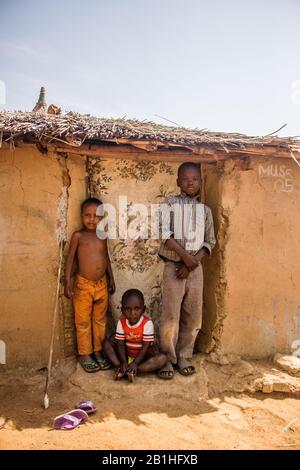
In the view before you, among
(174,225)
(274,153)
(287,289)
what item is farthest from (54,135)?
(287,289)

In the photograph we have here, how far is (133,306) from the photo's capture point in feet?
12.9

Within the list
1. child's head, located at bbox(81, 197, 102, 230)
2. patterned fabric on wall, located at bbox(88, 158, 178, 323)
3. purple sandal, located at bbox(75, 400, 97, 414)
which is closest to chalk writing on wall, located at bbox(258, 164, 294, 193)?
patterned fabric on wall, located at bbox(88, 158, 178, 323)

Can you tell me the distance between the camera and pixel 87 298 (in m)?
4.08

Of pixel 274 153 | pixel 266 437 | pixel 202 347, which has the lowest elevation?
pixel 266 437

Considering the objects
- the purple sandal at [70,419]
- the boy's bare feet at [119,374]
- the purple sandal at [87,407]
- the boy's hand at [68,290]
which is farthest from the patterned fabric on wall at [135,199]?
the purple sandal at [70,419]

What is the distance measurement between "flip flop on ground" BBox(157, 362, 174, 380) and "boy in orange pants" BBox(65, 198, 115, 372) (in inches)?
21.8

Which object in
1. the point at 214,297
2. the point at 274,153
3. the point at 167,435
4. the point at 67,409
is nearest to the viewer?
the point at 167,435

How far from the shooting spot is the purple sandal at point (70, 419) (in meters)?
3.01

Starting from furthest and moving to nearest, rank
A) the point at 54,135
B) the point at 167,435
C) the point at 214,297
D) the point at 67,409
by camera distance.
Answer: the point at 214,297 → the point at 54,135 → the point at 67,409 → the point at 167,435

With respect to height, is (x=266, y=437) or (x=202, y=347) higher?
(x=202, y=347)

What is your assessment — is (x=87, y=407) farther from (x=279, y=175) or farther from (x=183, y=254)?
(x=279, y=175)
